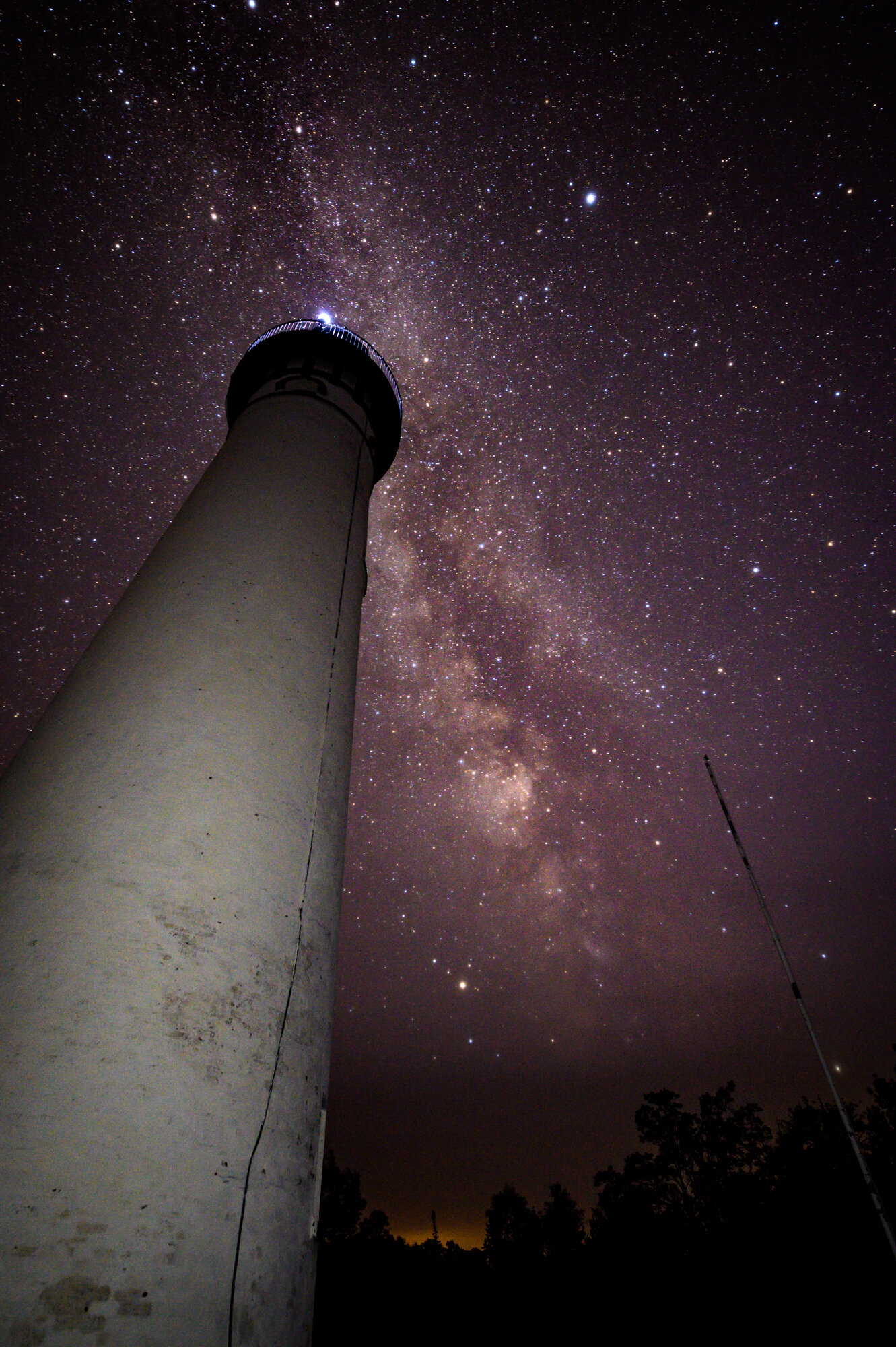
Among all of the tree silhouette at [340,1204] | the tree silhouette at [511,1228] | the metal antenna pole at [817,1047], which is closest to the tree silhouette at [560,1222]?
the tree silhouette at [511,1228]

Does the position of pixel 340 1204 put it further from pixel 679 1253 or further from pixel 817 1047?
pixel 817 1047

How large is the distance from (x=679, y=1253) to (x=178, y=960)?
3235cm

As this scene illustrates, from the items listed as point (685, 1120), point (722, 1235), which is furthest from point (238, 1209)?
point (685, 1120)

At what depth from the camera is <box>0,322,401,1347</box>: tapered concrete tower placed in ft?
7.17

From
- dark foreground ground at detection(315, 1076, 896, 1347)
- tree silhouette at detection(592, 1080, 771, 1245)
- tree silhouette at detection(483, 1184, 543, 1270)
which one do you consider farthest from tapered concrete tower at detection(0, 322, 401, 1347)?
tree silhouette at detection(483, 1184, 543, 1270)

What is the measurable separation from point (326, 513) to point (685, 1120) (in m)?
46.5

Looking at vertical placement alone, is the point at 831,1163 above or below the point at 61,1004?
above

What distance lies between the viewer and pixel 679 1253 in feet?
80.0

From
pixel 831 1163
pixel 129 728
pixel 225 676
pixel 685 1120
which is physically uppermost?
pixel 685 1120

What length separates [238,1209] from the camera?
2.53 m

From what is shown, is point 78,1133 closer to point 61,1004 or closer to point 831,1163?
point 61,1004

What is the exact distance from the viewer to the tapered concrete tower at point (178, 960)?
7.17ft

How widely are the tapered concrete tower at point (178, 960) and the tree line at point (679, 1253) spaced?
13.8ft

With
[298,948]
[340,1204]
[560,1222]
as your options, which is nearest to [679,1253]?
[340,1204]
